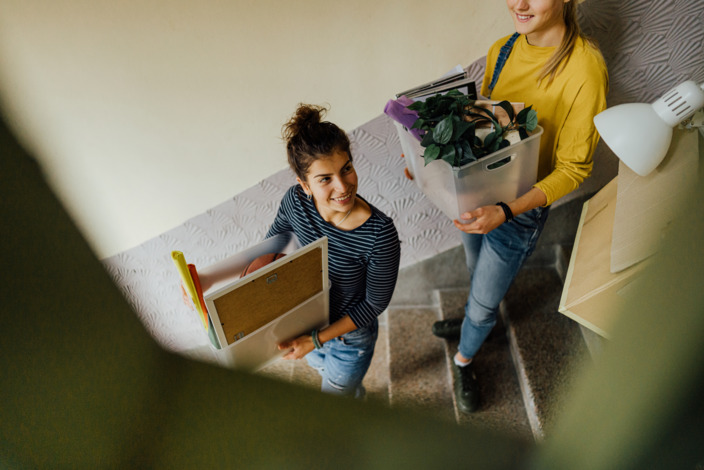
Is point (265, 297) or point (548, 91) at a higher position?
point (548, 91)

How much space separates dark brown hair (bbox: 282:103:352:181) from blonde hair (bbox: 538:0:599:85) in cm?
42

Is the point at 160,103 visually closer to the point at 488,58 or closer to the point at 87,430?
the point at 488,58

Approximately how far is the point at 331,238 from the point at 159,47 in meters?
0.49

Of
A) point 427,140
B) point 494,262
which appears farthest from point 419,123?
point 494,262

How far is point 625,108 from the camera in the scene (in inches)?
27.3

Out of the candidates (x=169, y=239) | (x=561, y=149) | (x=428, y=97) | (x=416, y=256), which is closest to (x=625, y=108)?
(x=561, y=149)

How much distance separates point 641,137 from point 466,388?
3.40 feet

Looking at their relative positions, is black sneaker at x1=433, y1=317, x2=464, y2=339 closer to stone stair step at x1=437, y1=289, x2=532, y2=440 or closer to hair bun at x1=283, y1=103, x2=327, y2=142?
stone stair step at x1=437, y1=289, x2=532, y2=440

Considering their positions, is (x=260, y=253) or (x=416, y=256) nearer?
(x=260, y=253)

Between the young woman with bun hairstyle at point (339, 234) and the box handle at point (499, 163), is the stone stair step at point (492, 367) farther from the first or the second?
the box handle at point (499, 163)

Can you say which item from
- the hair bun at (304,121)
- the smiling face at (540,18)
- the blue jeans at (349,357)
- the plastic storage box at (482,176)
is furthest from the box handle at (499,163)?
the blue jeans at (349,357)

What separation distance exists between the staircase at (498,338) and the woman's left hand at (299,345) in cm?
16

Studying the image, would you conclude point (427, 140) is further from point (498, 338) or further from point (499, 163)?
point (498, 338)

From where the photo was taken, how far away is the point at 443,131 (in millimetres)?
752
